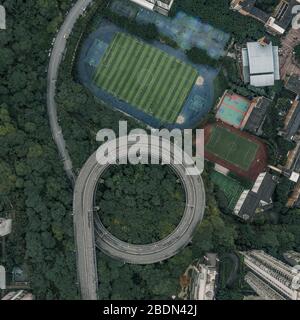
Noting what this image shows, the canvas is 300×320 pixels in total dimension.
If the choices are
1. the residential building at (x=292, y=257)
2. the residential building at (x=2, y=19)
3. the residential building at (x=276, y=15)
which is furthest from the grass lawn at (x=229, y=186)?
the residential building at (x=2, y=19)

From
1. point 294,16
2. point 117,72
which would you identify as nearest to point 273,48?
point 294,16

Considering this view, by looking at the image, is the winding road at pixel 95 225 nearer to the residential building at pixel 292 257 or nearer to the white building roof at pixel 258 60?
the residential building at pixel 292 257

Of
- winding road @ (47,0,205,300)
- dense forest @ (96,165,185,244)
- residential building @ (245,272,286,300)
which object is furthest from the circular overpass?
residential building @ (245,272,286,300)

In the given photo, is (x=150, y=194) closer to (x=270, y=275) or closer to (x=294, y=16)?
(x=270, y=275)

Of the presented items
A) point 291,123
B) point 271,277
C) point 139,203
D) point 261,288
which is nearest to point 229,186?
point 291,123

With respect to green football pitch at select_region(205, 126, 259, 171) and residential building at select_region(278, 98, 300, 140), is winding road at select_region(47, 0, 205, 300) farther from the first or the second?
residential building at select_region(278, 98, 300, 140)

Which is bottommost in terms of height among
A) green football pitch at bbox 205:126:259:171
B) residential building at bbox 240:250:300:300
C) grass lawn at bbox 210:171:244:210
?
residential building at bbox 240:250:300:300
